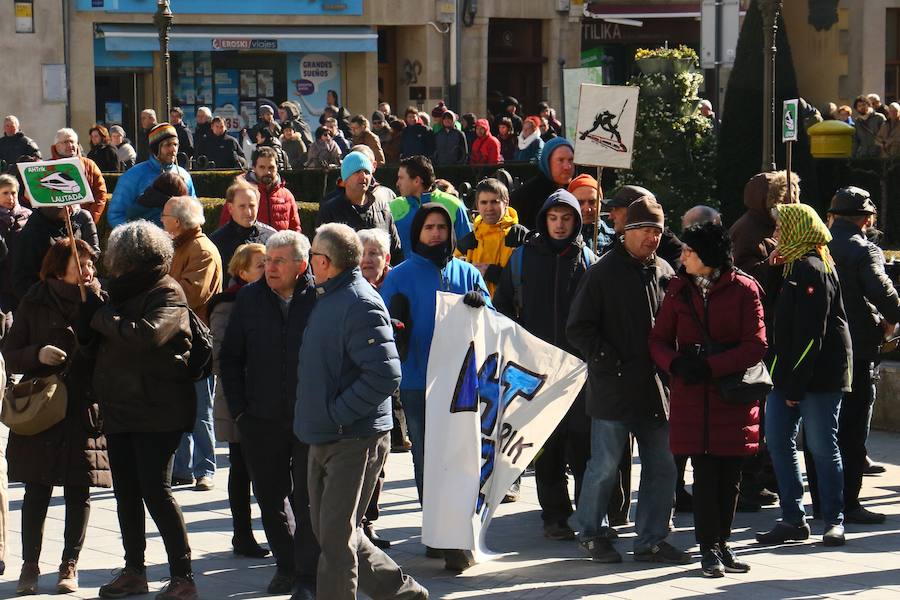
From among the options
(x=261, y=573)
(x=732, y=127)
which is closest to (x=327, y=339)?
(x=261, y=573)

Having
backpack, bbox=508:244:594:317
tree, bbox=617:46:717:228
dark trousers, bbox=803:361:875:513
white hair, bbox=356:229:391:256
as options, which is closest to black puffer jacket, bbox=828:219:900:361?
dark trousers, bbox=803:361:875:513

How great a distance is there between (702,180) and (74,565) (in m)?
12.9

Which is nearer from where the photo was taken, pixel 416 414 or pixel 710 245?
pixel 710 245

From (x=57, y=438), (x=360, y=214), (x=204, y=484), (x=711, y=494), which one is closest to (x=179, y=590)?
(x=57, y=438)

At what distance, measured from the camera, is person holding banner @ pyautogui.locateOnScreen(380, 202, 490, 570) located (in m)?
8.62

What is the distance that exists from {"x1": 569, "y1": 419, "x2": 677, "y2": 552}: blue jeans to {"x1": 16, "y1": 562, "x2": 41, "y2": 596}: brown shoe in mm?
2643

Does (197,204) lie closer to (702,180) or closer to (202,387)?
(202,387)

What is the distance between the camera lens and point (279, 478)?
7812 mm

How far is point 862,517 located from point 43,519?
4.34 meters

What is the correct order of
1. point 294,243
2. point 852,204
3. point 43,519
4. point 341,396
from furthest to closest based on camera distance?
point 852,204 < point 43,519 < point 294,243 < point 341,396

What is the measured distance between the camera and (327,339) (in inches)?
273

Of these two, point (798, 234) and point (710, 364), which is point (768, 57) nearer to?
point (798, 234)

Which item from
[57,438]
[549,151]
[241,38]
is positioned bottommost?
[57,438]

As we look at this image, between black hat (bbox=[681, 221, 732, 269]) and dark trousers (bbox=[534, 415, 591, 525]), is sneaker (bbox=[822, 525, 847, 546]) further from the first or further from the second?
black hat (bbox=[681, 221, 732, 269])
